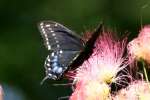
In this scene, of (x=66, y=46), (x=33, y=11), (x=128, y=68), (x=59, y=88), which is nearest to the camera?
(x=128, y=68)

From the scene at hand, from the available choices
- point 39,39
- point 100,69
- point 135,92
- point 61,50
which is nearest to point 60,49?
point 61,50

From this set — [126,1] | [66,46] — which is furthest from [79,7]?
[66,46]

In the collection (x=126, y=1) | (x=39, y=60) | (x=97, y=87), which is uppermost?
(x=126, y=1)

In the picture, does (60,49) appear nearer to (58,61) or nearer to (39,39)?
(58,61)

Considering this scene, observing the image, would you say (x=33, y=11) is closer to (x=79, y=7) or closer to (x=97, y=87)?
(x=79, y=7)

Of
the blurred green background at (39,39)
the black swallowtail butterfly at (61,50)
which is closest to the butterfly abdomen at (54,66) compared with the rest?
the black swallowtail butterfly at (61,50)

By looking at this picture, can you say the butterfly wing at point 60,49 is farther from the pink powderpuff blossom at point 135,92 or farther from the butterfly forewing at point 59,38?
the pink powderpuff blossom at point 135,92
